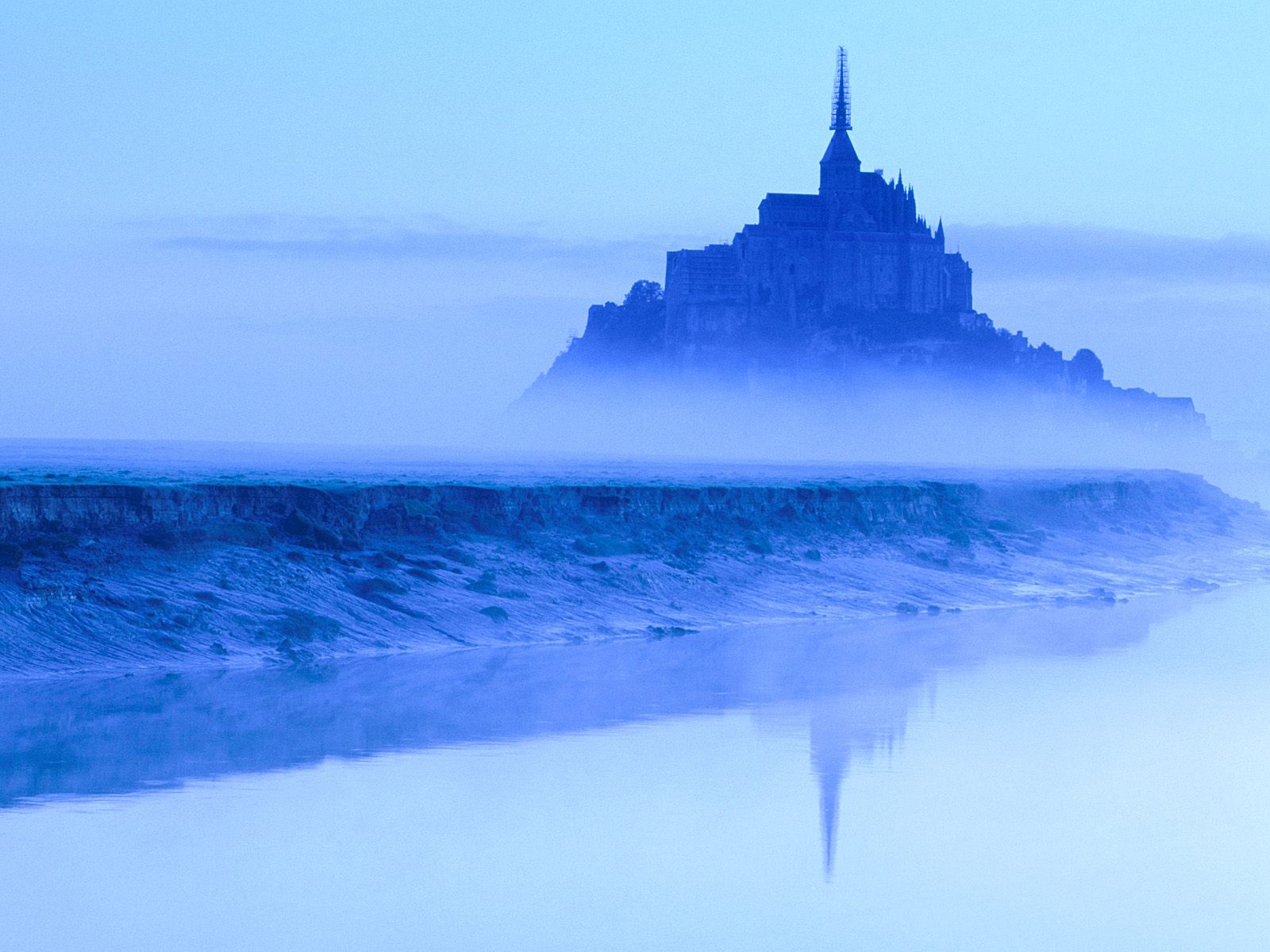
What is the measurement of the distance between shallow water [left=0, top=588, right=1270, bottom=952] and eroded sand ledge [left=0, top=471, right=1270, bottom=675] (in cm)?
168

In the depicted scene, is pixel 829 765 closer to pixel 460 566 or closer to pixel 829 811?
pixel 829 811

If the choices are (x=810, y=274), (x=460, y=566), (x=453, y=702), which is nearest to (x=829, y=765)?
(x=453, y=702)

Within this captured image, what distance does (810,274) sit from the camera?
6152 inches

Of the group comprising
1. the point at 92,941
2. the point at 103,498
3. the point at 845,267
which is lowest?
the point at 92,941

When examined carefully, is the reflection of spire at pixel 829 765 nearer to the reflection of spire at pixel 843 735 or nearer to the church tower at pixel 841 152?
the reflection of spire at pixel 843 735

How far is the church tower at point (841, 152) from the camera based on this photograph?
163m

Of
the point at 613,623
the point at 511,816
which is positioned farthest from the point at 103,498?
the point at 511,816

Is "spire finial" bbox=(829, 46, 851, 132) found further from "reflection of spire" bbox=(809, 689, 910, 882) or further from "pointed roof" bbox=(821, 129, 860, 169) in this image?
"reflection of spire" bbox=(809, 689, 910, 882)

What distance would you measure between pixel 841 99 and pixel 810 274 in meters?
22.5

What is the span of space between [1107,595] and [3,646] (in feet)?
78.7

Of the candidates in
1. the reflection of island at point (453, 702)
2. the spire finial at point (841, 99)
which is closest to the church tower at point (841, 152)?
the spire finial at point (841, 99)

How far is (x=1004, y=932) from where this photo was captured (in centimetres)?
1133

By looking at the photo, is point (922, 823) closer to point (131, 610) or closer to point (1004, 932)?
point (1004, 932)

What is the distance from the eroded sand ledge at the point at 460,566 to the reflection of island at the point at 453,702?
1116 mm
